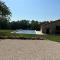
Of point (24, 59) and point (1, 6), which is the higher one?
point (1, 6)

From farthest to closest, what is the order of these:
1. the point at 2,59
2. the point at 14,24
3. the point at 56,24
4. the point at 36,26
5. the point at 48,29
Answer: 1. the point at 14,24
2. the point at 36,26
3. the point at 48,29
4. the point at 56,24
5. the point at 2,59

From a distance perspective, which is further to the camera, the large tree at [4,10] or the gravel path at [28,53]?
the large tree at [4,10]

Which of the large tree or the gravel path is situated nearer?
the gravel path

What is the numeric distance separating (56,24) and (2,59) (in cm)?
4152

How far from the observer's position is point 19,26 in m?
106

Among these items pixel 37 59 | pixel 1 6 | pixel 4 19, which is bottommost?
pixel 37 59

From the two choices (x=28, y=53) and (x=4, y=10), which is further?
(x=4, y=10)

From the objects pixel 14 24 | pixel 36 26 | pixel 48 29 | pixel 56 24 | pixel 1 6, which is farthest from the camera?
pixel 14 24

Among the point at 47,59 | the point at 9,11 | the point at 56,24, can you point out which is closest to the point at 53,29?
the point at 56,24

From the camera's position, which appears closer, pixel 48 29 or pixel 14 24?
pixel 48 29

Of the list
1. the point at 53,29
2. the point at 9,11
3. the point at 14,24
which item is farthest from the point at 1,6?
the point at 14,24

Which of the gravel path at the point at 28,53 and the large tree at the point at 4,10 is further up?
the large tree at the point at 4,10

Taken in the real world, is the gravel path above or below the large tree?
below

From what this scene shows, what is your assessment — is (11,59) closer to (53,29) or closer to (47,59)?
(47,59)
